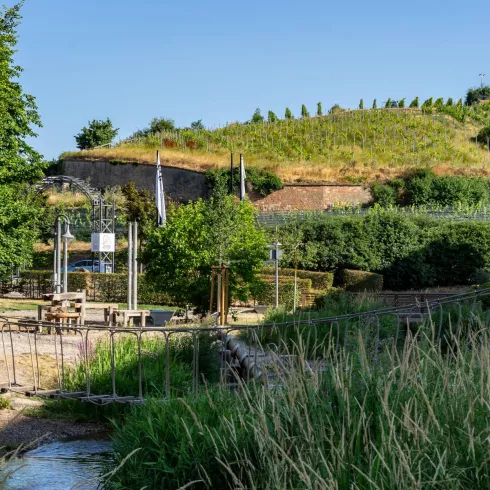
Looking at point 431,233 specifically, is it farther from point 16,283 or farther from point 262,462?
point 262,462

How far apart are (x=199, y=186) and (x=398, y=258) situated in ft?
63.5

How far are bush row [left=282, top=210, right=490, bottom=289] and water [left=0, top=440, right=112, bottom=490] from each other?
74.4 feet

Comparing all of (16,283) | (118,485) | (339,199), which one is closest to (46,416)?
(118,485)

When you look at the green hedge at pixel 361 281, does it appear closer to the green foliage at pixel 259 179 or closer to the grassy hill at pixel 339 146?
the green foliage at pixel 259 179

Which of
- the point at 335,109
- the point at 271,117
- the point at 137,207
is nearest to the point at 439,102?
the point at 335,109

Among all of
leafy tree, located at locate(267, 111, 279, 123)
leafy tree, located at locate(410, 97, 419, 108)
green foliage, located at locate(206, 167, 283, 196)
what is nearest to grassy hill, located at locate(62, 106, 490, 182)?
green foliage, located at locate(206, 167, 283, 196)

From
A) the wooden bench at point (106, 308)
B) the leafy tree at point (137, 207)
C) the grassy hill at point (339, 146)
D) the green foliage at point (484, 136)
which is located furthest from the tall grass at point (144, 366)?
the green foliage at point (484, 136)

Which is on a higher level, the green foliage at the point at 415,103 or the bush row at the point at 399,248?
the green foliage at the point at 415,103

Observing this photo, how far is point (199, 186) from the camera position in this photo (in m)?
48.8

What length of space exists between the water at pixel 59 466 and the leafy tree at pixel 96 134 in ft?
206

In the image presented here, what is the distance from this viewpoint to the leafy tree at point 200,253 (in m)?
17.9

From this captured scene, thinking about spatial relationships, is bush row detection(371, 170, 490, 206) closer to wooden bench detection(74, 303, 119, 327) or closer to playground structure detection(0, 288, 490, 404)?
wooden bench detection(74, 303, 119, 327)

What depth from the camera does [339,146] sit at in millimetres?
55531

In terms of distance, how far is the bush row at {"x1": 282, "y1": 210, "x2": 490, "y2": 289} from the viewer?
31250mm
